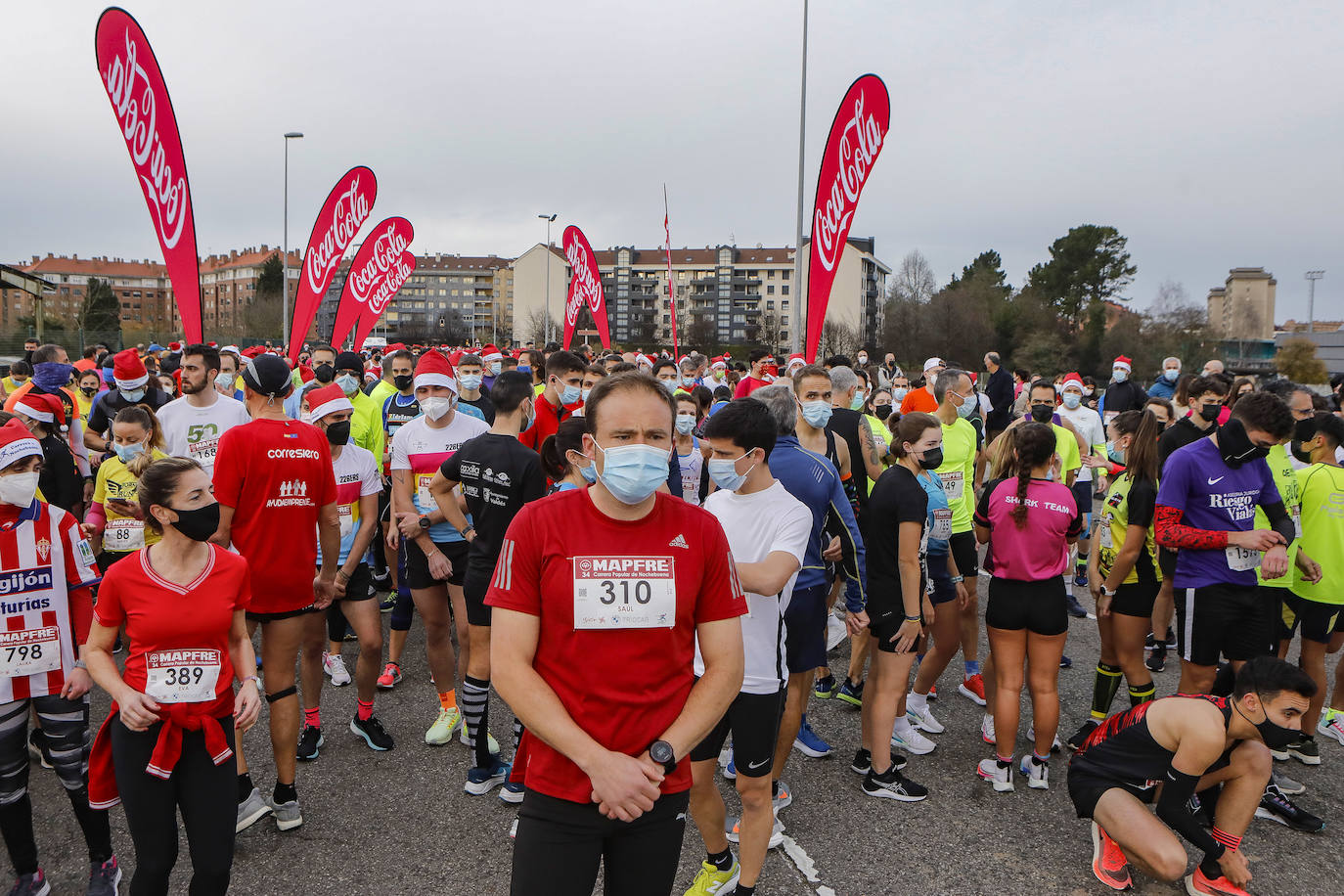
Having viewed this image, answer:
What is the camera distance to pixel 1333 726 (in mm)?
5211

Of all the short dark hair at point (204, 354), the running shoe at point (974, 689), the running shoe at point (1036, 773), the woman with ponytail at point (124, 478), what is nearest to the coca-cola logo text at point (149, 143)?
the short dark hair at point (204, 354)

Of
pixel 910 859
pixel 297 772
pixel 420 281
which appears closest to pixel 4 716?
pixel 297 772

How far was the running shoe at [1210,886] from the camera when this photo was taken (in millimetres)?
3465

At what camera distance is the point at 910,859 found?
376cm

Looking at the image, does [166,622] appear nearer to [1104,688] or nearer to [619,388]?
[619,388]

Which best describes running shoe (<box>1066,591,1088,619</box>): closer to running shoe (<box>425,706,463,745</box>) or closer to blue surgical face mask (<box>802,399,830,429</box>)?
blue surgical face mask (<box>802,399,830,429</box>)

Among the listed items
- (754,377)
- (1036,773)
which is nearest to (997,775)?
(1036,773)

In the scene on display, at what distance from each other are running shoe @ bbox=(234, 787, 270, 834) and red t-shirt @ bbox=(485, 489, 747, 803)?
265cm

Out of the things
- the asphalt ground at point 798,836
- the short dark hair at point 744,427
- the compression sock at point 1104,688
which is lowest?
the asphalt ground at point 798,836

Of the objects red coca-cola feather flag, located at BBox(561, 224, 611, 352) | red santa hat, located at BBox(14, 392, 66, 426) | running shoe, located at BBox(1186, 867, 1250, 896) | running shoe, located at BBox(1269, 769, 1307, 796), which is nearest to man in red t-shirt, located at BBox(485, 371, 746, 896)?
running shoe, located at BBox(1186, 867, 1250, 896)

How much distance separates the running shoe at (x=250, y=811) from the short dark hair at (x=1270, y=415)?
5.50m

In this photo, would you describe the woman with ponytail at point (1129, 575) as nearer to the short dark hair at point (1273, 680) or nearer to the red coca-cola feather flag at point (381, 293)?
the short dark hair at point (1273, 680)

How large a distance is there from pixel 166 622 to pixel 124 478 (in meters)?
2.76

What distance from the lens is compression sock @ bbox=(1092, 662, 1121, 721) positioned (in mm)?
4922
